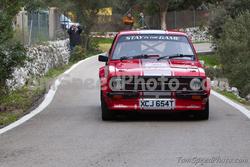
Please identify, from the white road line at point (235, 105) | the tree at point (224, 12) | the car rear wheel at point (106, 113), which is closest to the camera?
the car rear wheel at point (106, 113)

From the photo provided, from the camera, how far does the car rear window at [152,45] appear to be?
13664mm

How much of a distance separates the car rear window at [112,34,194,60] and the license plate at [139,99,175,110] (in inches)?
59.6

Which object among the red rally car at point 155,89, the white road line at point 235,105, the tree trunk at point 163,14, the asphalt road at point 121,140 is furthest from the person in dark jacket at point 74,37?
the tree trunk at point 163,14

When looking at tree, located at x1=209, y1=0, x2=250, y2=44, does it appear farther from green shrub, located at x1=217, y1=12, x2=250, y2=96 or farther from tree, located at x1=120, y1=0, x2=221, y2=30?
tree, located at x1=120, y1=0, x2=221, y2=30

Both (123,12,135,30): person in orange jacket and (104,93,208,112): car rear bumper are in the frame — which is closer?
(104,93,208,112): car rear bumper

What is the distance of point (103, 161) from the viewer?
8.64 meters

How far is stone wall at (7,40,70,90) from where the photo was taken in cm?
1922

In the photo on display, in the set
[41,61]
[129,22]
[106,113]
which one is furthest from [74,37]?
[106,113]

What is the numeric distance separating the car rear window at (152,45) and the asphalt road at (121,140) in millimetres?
1337

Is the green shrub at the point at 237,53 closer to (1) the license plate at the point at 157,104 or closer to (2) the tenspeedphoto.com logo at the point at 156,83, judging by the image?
Result: (2) the tenspeedphoto.com logo at the point at 156,83

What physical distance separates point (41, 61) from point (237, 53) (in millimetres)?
9848

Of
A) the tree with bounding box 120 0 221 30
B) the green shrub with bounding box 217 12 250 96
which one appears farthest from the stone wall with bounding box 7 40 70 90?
the tree with bounding box 120 0 221 30

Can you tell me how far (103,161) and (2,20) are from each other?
21.1ft

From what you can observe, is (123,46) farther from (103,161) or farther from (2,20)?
(103,161)
